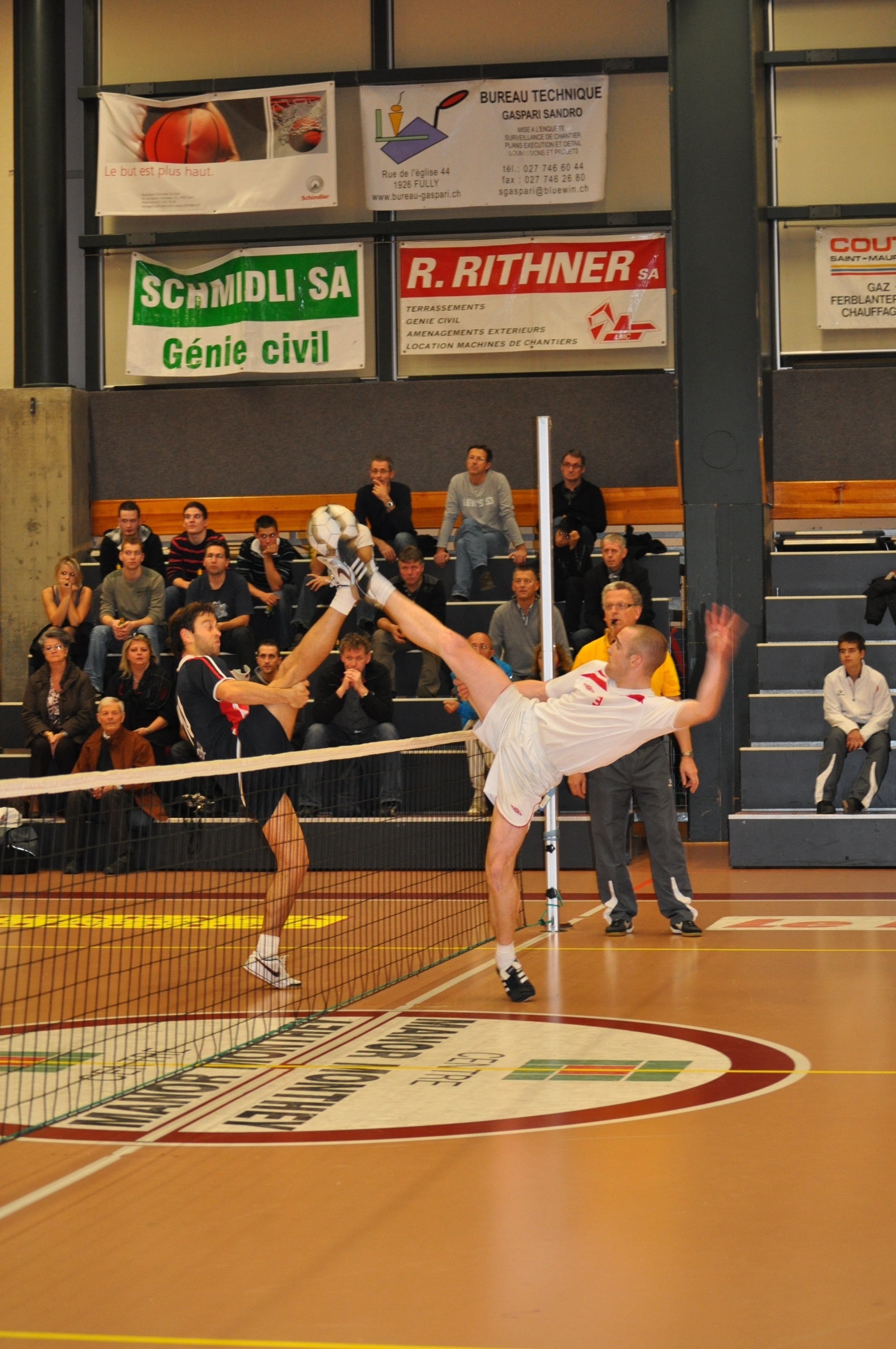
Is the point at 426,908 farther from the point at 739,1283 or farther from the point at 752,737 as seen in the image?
the point at 739,1283

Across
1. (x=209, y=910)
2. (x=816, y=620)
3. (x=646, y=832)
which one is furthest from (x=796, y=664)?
(x=209, y=910)

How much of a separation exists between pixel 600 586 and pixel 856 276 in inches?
225

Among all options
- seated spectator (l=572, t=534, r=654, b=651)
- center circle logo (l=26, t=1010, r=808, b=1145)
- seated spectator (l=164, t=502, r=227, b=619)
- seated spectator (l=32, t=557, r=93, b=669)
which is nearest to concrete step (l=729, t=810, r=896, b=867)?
seated spectator (l=572, t=534, r=654, b=651)

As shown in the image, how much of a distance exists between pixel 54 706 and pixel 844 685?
6.83m

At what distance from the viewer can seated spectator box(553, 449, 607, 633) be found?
48.6 feet

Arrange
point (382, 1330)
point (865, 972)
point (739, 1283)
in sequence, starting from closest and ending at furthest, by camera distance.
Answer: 1. point (382, 1330)
2. point (739, 1283)
3. point (865, 972)

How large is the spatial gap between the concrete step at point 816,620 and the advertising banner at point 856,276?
4238 millimetres

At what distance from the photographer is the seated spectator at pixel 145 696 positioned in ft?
45.1

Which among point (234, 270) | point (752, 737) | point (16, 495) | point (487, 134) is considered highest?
point (487, 134)

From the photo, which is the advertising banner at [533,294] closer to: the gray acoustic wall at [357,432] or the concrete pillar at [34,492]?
the gray acoustic wall at [357,432]

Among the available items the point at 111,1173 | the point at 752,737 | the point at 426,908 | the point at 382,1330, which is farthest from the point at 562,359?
the point at 382,1330

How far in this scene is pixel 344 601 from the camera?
745cm

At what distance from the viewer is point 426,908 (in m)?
10.4

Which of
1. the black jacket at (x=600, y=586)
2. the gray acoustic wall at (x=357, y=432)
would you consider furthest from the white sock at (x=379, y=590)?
the gray acoustic wall at (x=357, y=432)
